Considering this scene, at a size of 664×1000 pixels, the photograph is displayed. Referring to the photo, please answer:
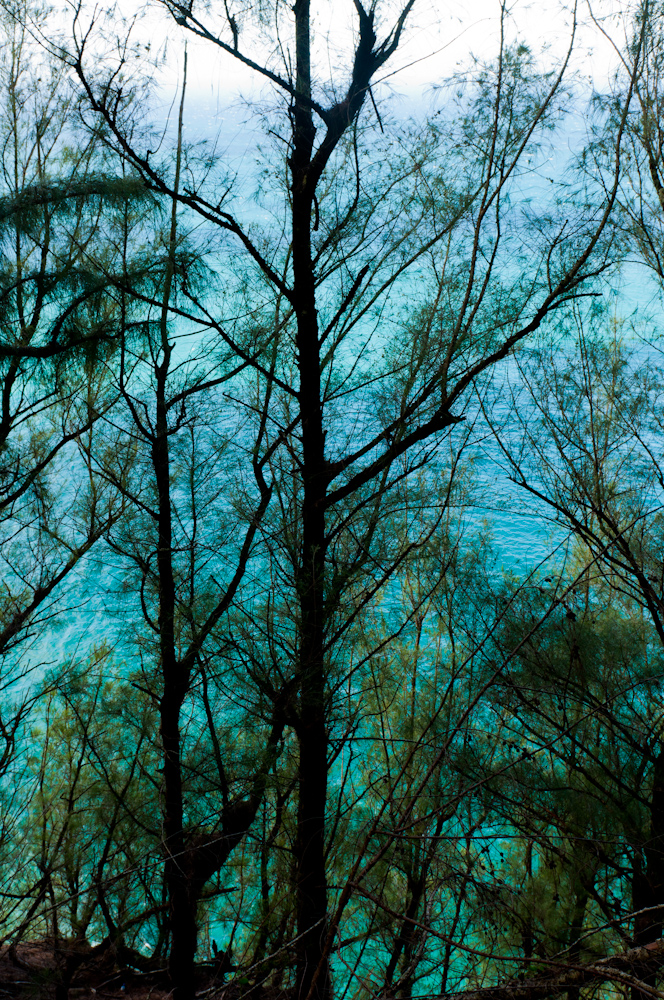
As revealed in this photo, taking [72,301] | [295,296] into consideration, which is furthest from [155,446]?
[295,296]

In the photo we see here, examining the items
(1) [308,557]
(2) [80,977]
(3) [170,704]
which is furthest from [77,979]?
(1) [308,557]

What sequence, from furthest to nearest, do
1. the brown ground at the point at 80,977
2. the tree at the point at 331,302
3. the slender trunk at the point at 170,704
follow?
the brown ground at the point at 80,977, the slender trunk at the point at 170,704, the tree at the point at 331,302

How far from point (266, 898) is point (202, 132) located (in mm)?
5450

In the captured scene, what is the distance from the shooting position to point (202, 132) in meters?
4.69

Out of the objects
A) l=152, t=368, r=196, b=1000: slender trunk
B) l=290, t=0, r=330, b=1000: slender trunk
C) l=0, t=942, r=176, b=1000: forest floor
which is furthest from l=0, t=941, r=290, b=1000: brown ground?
l=290, t=0, r=330, b=1000: slender trunk

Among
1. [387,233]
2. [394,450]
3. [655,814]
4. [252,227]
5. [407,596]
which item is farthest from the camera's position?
[407,596]

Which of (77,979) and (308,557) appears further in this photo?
(77,979)

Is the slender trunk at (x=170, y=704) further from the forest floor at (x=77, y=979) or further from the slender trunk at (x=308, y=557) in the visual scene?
the forest floor at (x=77, y=979)

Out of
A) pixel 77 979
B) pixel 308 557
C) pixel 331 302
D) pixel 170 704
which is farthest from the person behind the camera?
pixel 77 979

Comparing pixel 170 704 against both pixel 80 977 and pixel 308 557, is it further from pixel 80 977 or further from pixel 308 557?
pixel 80 977

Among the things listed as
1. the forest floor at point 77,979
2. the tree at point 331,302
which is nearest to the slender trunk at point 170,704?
the tree at point 331,302

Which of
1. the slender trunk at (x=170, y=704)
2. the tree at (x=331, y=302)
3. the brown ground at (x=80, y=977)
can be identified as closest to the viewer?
the tree at (x=331, y=302)

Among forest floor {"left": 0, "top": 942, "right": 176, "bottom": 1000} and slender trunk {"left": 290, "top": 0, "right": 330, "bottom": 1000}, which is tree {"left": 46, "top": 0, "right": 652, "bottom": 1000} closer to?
slender trunk {"left": 290, "top": 0, "right": 330, "bottom": 1000}

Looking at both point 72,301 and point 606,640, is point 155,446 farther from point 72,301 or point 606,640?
point 606,640
